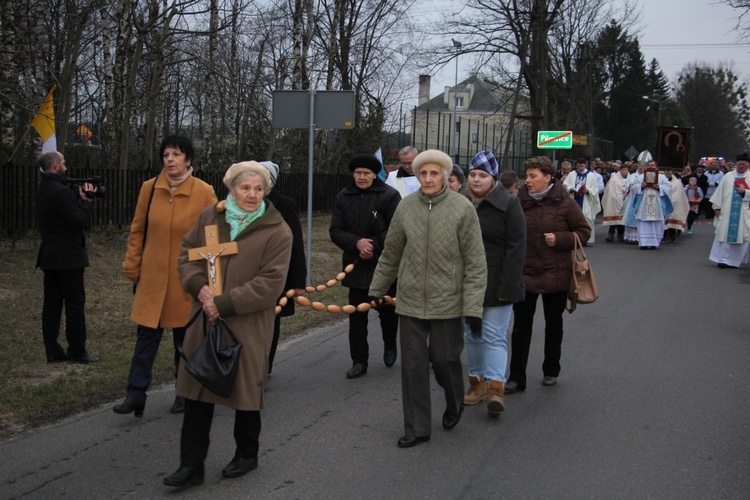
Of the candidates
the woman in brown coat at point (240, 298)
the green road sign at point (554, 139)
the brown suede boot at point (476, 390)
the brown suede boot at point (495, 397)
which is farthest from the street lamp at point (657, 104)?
the woman in brown coat at point (240, 298)

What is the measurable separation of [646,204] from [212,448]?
16.6 meters

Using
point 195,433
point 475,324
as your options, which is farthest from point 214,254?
point 475,324

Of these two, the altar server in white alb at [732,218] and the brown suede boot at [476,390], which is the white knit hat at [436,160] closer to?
the brown suede boot at [476,390]

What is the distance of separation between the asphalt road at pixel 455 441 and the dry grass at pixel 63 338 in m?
0.36

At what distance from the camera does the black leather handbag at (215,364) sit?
444 cm

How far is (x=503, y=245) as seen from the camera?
623 cm

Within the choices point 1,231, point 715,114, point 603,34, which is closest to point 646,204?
point 1,231

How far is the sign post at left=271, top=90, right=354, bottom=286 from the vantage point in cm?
1133

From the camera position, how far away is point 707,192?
29578 mm

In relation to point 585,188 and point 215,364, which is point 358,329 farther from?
point 585,188

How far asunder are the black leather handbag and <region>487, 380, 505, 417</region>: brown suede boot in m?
2.20

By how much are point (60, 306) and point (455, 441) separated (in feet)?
12.6

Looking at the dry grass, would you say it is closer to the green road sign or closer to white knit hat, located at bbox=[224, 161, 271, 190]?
white knit hat, located at bbox=[224, 161, 271, 190]

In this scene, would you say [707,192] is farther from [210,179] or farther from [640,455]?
[640,455]
